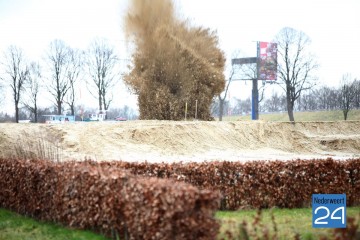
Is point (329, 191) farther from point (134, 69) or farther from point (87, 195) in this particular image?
point (134, 69)

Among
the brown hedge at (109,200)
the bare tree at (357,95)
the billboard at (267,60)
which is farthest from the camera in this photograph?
the bare tree at (357,95)

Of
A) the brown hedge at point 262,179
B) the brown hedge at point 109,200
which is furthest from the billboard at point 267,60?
the brown hedge at point 109,200

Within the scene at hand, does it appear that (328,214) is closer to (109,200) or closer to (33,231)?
(109,200)

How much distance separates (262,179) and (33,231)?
5.64 meters

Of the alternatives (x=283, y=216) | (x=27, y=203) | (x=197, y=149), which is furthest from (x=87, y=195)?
(x=197, y=149)

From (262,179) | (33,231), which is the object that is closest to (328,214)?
(262,179)

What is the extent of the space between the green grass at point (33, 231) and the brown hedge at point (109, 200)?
0.58ft

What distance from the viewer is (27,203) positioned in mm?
9414

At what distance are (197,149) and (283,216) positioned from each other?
45.1ft

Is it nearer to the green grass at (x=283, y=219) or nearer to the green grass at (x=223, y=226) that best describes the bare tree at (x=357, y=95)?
the green grass at (x=283, y=219)

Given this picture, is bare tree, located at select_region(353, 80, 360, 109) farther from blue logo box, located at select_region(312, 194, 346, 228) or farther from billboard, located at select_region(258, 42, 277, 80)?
blue logo box, located at select_region(312, 194, 346, 228)

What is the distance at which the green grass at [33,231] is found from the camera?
7742 mm

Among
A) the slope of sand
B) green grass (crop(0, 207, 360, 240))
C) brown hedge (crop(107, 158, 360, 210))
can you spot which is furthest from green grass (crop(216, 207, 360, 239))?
the slope of sand

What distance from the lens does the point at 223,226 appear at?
24.7 ft
